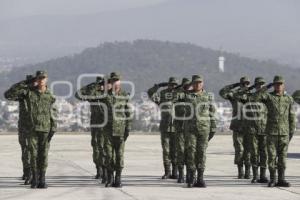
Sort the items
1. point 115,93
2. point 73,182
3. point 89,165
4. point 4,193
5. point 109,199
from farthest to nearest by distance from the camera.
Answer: point 89,165, point 73,182, point 115,93, point 4,193, point 109,199

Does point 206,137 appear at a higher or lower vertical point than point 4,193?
higher

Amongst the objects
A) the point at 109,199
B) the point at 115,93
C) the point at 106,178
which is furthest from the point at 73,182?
the point at 109,199

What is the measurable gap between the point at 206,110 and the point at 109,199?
339 cm

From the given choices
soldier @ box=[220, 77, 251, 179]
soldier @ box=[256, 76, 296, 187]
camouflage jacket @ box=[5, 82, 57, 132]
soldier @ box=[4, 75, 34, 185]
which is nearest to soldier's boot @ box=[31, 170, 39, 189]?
soldier @ box=[4, 75, 34, 185]

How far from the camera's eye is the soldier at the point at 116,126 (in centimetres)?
1645

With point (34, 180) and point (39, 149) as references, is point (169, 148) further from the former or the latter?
point (34, 180)

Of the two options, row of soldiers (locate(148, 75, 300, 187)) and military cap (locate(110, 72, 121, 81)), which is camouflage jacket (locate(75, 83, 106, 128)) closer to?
military cap (locate(110, 72, 121, 81))

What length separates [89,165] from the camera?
2352 cm

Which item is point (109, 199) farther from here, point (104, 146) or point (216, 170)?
point (216, 170)

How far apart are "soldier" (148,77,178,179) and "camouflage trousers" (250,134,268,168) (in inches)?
65.7

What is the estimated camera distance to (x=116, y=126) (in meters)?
16.5

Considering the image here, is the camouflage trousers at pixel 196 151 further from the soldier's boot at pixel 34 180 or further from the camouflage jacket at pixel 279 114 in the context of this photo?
the soldier's boot at pixel 34 180

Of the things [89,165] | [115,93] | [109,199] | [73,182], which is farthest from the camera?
[89,165]

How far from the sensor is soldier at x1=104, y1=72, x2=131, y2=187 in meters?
16.5
